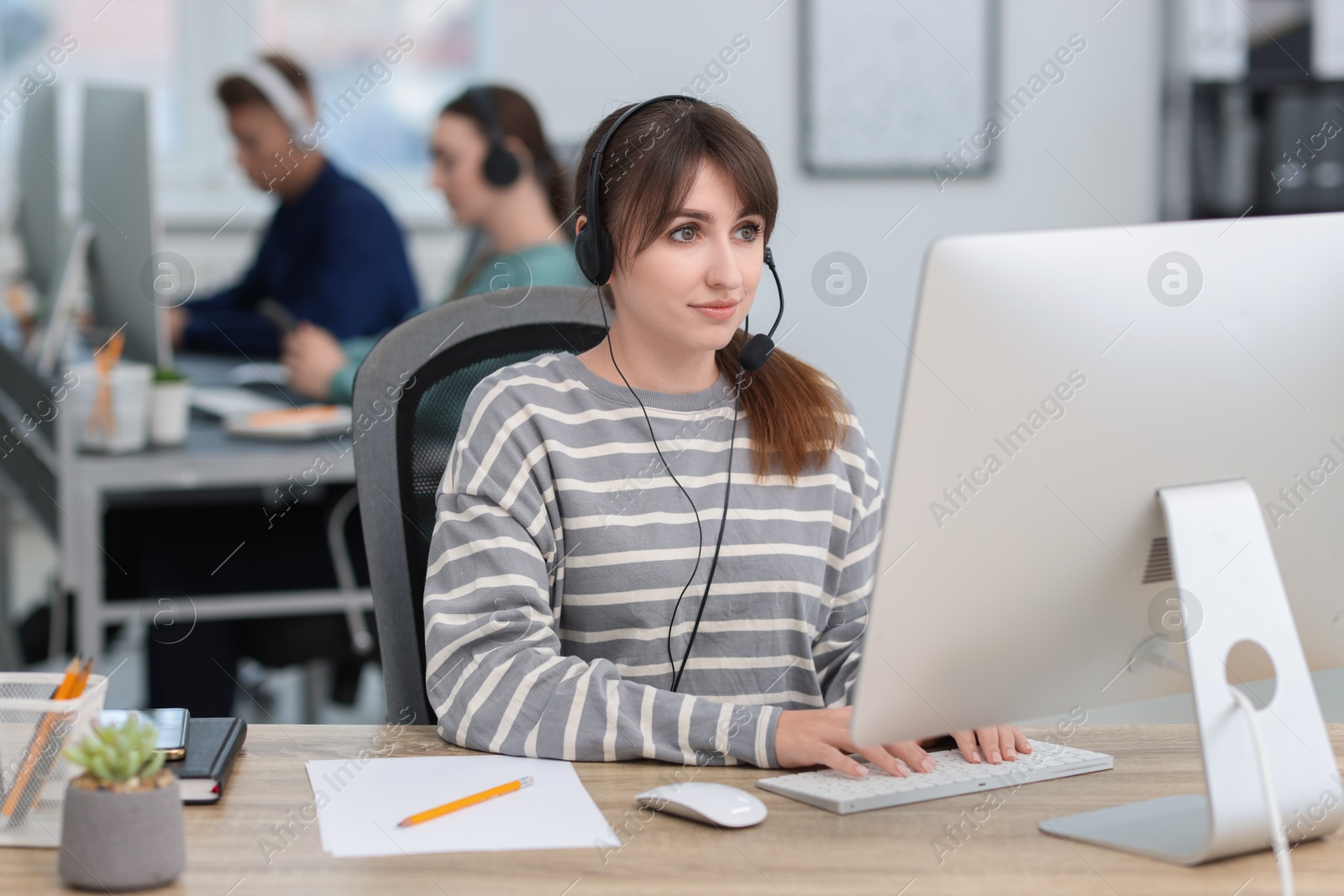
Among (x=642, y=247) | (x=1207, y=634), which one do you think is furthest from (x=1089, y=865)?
(x=642, y=247)

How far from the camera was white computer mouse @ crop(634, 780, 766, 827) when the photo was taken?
2.71 feet

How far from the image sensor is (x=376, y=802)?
2.84ft

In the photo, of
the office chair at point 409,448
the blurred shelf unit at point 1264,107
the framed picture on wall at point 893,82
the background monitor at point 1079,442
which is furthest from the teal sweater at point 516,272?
the blurred shelf unit at point 1264,107

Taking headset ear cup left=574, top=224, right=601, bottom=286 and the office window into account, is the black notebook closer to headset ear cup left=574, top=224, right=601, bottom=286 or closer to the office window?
headset ear cup left=574, top=224, right=601, bottom=286

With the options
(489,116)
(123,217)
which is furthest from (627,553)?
(123,217)

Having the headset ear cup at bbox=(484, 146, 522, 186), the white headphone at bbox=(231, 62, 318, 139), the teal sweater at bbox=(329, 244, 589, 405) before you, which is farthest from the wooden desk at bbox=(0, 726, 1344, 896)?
the white headphone at bbox=(231, 62, 318, 139)

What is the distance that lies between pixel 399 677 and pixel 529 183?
1.47 meters

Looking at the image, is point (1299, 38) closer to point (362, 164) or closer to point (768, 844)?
point (362, 164)

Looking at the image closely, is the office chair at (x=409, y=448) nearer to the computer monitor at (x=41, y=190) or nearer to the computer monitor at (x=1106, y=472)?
the computer monitor at (x=1106, y=472)

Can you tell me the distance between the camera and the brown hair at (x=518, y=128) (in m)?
2.48

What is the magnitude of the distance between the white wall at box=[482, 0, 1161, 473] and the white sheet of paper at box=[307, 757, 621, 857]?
286cm

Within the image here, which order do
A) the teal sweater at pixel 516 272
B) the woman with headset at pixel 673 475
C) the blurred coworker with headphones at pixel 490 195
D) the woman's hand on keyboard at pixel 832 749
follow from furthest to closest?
the blurred coworker with headphones at pixel 490 195, the teal sweater at pixel 516 272, the woman with headset at pixel 673 475, the woman's hand on keyboard at pixel 832 749

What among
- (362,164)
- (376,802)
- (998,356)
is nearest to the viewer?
(998,356)

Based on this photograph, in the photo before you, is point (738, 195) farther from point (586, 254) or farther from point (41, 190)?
point (41, 190)
